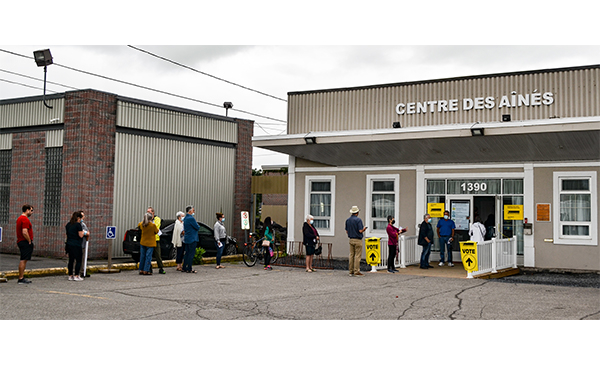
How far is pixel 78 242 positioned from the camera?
13375 millimetres

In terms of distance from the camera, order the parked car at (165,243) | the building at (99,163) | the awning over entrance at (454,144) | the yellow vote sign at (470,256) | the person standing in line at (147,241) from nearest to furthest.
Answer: the awning over entrance at (454,144) → the yellow vote sign at (470,256) → the person standing in line at (147,241) → the parked car at (165,243) → the building at (99,163)

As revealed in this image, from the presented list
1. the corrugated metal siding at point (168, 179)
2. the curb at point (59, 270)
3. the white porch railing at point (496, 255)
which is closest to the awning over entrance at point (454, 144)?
the white porch railing at point (496, 255)

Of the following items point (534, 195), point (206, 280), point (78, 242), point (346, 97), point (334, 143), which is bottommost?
point (206, 280)

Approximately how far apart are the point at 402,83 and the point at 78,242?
11.1 metres

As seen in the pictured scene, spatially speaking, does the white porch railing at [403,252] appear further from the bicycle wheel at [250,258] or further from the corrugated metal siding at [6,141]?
the corrugated metal siding at [6,141]

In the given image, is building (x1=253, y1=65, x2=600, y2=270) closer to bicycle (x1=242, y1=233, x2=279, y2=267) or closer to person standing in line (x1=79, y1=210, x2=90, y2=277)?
bicycle (x1=242, y1=233, x2=279, y2=267)

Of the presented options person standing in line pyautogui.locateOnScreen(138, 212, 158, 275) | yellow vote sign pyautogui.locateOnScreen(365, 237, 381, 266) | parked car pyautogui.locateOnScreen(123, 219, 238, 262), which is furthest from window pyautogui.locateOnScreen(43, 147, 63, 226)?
yellow vote sign pyautogui.locateOnScreen(365, 237, 381, 266)

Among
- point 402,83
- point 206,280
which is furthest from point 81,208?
point 402,83

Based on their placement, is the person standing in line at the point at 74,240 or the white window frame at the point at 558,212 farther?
the white window frame at the point at 558,212

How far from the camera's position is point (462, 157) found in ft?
58.1

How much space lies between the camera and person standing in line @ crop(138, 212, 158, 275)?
48.8 feet

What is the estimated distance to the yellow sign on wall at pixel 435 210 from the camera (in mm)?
18516

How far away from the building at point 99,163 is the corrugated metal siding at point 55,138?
4 cm

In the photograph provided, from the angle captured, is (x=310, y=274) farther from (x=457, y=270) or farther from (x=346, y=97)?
(x=346, y=97)
